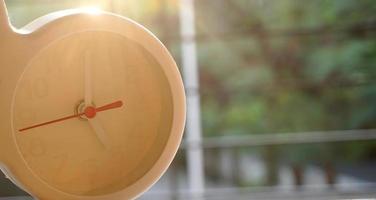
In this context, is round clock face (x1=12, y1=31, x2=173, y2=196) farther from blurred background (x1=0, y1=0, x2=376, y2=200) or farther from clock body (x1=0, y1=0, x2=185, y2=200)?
blurred background (x1=0, y1=0, x2=376, y2=200)

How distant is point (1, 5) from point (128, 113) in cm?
20

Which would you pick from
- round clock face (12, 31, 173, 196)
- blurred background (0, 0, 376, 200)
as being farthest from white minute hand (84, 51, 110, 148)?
blurred background (0, 0, 376, 200)

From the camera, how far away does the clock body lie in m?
0.56

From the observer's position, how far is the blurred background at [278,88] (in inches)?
47.7

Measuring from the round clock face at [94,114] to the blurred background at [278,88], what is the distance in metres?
0.54

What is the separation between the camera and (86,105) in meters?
0.61

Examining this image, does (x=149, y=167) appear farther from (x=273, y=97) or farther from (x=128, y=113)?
(x=273, y=97)

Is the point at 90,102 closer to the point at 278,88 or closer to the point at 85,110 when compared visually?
the point at 85,110

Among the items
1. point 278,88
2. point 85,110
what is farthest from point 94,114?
point 278,88

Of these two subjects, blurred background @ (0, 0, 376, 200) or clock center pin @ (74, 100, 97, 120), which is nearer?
clock center pin @ (74, 100, 97, 120)

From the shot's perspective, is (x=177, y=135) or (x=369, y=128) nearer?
(x=177, y=135)

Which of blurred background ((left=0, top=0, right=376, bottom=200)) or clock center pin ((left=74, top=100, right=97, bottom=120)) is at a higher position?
blurred background ((left=0, top=0, right=376, bottom=200))

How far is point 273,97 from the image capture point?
49.7 inches

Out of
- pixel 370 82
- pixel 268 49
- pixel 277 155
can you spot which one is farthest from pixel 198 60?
pixel 370 82
